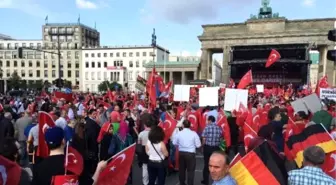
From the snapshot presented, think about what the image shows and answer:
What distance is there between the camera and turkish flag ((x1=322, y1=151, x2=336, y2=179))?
15.3 feet

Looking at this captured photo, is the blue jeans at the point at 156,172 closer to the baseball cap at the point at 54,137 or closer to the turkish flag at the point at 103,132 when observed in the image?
the turkish flag at the point at 103,132

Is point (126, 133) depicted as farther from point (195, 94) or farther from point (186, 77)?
point (186, 77)

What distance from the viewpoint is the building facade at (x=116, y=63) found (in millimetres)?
98375

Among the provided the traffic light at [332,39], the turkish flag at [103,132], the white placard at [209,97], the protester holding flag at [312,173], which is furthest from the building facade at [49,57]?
the protester holding flag at [312,173]

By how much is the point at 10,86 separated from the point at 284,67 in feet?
191

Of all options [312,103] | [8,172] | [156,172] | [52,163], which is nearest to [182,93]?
[312,103]

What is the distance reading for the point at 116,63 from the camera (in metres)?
102

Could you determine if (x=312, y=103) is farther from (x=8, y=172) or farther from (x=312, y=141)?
(x=8, y=172)

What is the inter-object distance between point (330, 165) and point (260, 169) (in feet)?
4.86

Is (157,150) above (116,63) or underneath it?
underneath

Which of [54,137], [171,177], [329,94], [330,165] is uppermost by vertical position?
[329,94]

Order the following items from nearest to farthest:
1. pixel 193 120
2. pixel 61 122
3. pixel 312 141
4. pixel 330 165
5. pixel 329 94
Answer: pixel 330 165, pixel 312 141, pixel 61 122, pixel 193 120, pixel 329 94

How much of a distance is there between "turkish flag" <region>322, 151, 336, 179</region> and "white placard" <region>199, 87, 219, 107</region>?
9.44 meters

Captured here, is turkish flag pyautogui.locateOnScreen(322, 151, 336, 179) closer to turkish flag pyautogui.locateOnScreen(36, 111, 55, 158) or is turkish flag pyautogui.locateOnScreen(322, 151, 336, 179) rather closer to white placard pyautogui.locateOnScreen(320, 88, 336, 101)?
turkish flag pyautogui.locateOnScreen(36, 111, 55, 158)
